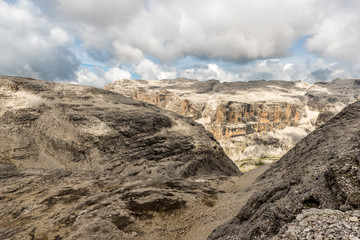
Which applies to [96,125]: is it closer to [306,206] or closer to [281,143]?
[306,206]

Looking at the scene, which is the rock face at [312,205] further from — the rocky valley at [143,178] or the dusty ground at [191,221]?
the dusty ground at [191,221]

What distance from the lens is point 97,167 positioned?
47594 millimetres

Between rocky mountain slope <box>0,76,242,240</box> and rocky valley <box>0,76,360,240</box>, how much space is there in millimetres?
176

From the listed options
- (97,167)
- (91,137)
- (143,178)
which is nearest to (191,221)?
(143,178)

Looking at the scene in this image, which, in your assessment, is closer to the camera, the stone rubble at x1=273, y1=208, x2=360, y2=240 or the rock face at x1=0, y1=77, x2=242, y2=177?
the stone rubble at x1=273, y1=208, x2=360, y2=240

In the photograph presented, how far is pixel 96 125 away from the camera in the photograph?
180 ft

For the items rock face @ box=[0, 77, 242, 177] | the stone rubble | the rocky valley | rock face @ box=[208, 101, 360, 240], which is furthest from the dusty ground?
rock face @ box=[0, 77, 242, 177]

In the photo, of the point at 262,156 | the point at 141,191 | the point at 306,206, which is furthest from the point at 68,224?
the point at 262,156

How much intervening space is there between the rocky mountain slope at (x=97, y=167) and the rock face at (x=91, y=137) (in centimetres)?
25

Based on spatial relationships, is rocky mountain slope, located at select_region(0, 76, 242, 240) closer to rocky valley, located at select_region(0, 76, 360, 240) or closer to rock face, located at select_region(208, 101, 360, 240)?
rocky valley, located at select_region(0, 76, 360, 240)

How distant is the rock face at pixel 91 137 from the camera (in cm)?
4900

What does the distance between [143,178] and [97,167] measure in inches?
639

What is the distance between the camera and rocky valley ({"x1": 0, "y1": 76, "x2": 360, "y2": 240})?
33.2 ft

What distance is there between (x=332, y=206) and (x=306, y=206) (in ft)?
3.52
